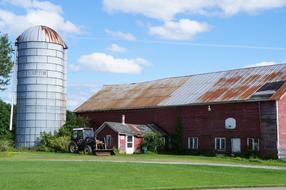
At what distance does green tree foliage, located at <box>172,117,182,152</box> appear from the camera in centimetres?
4822

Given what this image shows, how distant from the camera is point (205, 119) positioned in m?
46.4

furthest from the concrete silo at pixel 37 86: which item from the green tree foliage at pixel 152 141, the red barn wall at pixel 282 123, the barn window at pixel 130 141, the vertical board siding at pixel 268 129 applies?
the red barn wall at pixel 282 123

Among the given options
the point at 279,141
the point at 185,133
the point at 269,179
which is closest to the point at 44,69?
the point at 185,133

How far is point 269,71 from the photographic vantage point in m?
46.7

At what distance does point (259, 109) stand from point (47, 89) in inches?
845

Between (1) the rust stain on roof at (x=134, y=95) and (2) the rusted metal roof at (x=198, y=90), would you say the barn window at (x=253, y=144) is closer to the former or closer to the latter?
(2) the rusted metal roof at (x=198, y=90)

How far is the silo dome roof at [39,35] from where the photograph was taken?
170 ft

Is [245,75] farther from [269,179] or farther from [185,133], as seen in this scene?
[269,179]

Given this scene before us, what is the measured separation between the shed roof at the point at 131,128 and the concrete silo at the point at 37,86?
6.04 m

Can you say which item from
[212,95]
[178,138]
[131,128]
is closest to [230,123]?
[212,95]

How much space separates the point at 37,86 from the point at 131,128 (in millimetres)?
10580

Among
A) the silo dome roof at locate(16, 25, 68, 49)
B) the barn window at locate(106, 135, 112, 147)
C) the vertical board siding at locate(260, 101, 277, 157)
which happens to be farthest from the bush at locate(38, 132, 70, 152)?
the vertical board siding at locate(260, 101, 277, 157)

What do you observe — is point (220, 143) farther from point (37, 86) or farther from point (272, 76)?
point (37, 86)

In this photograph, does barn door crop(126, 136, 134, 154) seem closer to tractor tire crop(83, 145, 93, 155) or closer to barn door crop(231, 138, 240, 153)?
tractor tire crop(83, 145, 93, 155)
